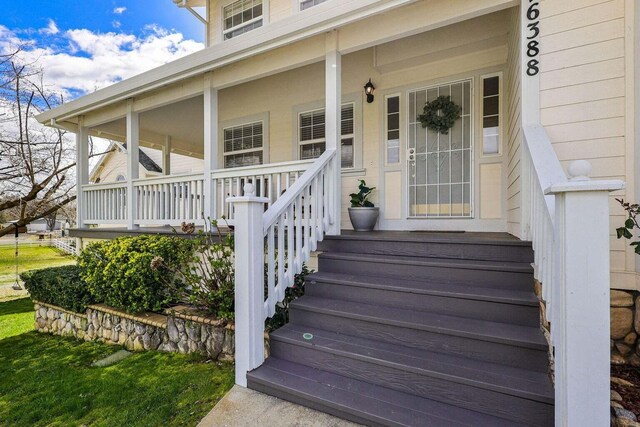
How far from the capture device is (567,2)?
2611mm

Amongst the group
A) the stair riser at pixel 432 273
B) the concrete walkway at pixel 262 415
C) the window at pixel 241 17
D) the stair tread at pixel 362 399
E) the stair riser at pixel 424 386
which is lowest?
the concrete walkway at pixel 262 415

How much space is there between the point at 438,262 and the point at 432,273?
0.36 feet

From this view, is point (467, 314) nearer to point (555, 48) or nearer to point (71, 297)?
point (555, 48)

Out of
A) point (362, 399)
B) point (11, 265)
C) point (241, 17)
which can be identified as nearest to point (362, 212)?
point (362, 399)

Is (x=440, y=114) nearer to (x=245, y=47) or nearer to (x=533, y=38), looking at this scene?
(x=533, y=38)

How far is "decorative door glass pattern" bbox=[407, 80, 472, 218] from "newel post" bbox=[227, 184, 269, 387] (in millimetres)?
2995

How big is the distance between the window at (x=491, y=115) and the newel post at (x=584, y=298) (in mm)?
3159

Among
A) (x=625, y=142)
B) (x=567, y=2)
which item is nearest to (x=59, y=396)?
(x=625, y=142)

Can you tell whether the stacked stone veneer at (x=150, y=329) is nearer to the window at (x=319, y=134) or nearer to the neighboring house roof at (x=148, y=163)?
the window at (x=319, y=134)

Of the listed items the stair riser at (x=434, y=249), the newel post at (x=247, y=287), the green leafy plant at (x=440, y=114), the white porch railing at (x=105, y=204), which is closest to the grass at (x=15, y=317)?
the white porch railing at (x=105, y=204)

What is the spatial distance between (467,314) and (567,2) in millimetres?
2643

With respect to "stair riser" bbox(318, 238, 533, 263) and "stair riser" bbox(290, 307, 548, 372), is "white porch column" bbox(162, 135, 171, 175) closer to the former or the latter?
"stair riser" bbox(318, 238, 533, 263)

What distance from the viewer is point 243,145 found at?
260 inches

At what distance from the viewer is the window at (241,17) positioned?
651 centimetres
